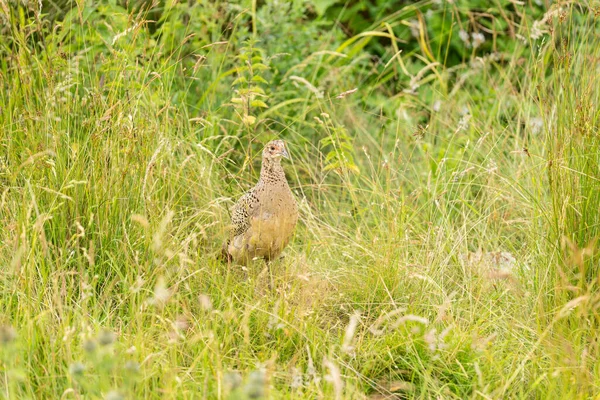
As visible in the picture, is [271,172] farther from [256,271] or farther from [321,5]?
[321,5]

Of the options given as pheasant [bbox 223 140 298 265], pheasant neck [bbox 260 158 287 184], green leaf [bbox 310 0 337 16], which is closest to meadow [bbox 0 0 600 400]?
pheasant [bbox 223 140 298 265]

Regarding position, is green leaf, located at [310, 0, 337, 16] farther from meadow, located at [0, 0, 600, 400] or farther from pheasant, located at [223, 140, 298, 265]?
pheasant, located at [223, 140, 298, 265]

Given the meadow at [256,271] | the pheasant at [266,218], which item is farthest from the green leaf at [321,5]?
the pheasant at [266,218]

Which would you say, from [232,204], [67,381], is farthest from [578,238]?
[67,381]

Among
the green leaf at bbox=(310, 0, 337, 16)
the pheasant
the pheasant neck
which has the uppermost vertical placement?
the green leaf at bbox=(310, 0, 337, 16)

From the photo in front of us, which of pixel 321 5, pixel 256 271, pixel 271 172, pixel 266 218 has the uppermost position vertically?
pixel 321 5

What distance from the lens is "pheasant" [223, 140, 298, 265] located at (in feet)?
12.4

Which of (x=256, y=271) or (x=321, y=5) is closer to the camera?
(x=256, y=271)

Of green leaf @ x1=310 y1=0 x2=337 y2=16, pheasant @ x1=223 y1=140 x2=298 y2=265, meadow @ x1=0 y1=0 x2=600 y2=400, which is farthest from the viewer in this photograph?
green leaf @ x1=310 y1=0 x2=337 y2=16

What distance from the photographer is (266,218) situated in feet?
12.4

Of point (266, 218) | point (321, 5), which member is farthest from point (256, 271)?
point (321, 5)

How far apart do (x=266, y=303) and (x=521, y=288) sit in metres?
1.08

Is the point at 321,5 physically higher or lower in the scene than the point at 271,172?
higher

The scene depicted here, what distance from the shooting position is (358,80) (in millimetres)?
5723
